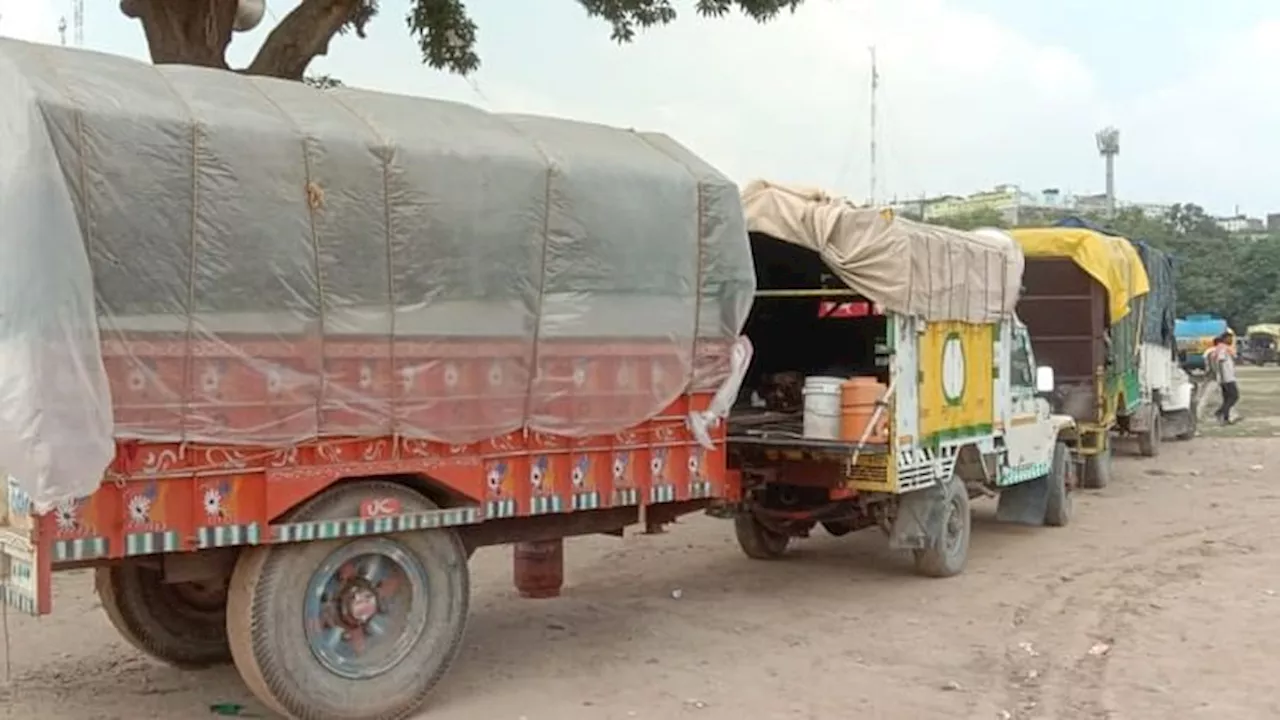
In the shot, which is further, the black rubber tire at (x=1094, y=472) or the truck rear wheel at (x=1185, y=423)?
the truck rear wheel at (x=1185, y=423)

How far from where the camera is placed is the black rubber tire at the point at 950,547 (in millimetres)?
10000

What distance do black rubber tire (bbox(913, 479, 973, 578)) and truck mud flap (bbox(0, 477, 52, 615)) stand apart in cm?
654

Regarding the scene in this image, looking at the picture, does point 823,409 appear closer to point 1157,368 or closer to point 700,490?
point 700,490

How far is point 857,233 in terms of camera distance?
9.10 metres

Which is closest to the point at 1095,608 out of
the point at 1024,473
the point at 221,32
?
the point at 1024,473

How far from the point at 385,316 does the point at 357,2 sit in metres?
5.47

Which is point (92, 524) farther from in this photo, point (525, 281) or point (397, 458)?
point (525, 281)

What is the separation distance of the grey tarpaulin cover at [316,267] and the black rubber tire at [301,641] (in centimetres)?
37

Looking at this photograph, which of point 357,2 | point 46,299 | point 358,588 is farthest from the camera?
point 357,2

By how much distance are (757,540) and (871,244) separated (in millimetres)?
3003

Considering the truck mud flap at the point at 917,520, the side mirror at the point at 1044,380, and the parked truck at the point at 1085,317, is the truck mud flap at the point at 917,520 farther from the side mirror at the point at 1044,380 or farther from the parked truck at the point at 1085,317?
the parked truck at the point at 1085,317

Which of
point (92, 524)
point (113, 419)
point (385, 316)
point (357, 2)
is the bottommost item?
point (92, 524)

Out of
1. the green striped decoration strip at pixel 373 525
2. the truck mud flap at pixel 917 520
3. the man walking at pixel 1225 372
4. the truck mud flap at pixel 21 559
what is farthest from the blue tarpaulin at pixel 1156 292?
the truck mud flap at pixel 21 559

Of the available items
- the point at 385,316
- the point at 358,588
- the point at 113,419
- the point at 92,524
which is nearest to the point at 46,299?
the point at 113,419
